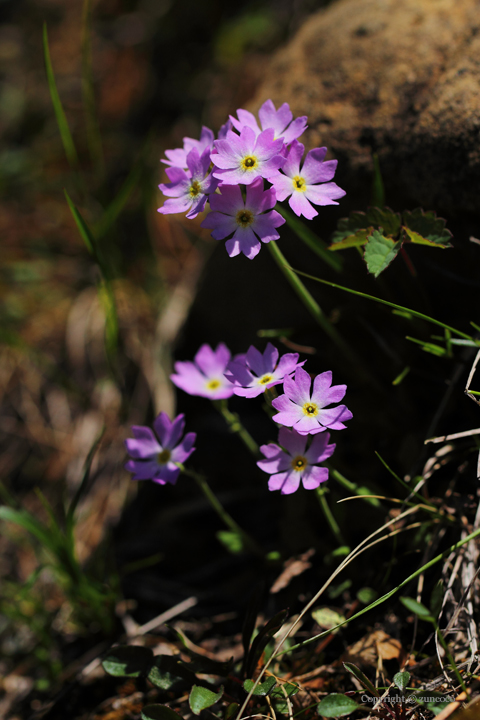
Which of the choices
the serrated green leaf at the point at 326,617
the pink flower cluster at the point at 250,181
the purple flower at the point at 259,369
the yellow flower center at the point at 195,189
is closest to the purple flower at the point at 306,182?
the pink flower cluster at the point at 250,181

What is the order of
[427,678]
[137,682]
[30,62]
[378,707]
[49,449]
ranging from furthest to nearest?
[30,62], [49,449], [137,682], [427,678], [378,707]

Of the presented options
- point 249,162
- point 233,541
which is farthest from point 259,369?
point 233,541

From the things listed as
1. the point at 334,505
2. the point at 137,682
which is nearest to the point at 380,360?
the point at 334,505

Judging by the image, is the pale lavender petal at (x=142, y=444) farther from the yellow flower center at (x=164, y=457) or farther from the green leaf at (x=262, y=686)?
the green leaf at (x=262, y=686)

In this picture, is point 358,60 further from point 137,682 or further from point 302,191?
point 137,682

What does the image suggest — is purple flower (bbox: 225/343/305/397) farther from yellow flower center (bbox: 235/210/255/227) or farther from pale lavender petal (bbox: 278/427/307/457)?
yellow flower center (bbox: 235/210/255/227)

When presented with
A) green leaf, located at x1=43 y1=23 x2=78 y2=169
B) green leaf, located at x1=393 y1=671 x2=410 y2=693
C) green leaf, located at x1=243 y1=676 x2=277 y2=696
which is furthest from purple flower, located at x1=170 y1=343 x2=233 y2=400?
green leaf, located at x1=43 y1=23 x2=78 y2=169

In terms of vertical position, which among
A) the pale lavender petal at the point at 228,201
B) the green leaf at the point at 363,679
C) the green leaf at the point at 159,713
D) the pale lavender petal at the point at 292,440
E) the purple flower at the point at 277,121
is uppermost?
the purple flower at the point at 277,121
